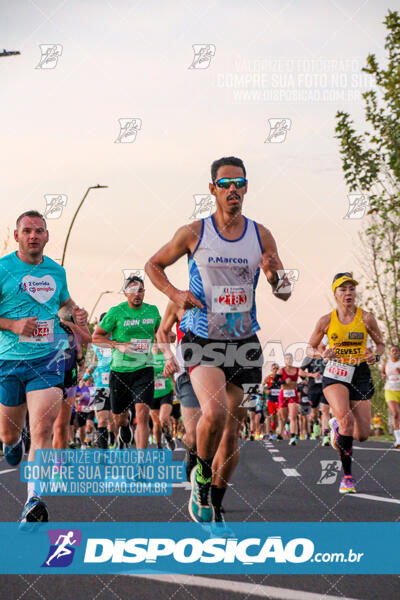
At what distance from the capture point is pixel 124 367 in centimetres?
1155

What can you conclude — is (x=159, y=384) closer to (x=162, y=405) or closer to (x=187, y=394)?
(x=162, y=405)

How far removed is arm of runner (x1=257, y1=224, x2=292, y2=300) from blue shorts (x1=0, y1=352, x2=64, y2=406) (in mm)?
1788

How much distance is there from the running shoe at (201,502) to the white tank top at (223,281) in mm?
970

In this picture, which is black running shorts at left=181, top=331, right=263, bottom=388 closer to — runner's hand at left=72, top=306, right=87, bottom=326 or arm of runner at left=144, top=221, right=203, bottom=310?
arm of runner at left=144, top=221, right=203, bottom=310

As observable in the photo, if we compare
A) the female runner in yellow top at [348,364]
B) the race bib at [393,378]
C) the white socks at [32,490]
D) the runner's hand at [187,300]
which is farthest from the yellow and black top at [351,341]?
the race bib at [393,378]

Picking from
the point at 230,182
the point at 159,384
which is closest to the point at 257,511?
the point at 230,182

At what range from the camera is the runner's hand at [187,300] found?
20.2ft

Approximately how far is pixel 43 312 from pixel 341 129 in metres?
14.3

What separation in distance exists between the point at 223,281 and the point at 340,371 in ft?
13.0

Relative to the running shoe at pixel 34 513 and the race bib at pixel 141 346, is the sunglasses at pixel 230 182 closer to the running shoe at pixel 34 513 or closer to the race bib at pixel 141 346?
the running shoe at pixel 34 513

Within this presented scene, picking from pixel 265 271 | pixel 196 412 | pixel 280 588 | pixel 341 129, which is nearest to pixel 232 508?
pixel 196 412

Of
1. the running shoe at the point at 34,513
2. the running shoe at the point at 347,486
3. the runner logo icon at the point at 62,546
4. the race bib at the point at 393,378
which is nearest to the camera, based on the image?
the runner logo icon at the point at 62,546

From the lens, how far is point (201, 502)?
247 inches

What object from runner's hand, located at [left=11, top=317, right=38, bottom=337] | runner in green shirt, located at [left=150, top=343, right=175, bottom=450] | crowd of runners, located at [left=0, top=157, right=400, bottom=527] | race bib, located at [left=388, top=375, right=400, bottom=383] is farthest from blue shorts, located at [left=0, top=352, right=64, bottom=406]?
race bib, located at [left=388, top=375, right=400, bottom=383]
